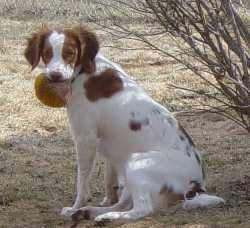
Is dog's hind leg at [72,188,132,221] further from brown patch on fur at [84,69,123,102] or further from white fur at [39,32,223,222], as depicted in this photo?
brown patch on fur at [84,69,123,102]

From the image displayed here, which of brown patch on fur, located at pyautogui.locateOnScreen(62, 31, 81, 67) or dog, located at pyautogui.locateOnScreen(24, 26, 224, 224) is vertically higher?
brown patch on fur, located at pyautogui.locateOnScreen(62, 31, 81, 67)

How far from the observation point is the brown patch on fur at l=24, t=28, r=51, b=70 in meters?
5.14

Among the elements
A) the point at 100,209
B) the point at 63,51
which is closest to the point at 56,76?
the point at 63,51

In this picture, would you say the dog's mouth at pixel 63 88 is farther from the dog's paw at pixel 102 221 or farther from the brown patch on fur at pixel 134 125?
the dog's paw at pixel 102 221

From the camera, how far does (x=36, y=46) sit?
A: 17.0ft

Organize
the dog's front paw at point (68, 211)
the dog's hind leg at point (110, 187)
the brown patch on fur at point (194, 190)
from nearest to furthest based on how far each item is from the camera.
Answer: the brown patch on fur at point (194, 190) → the dog's front paw at point (68, 211) → the dog's hind leg at point (110, 187)

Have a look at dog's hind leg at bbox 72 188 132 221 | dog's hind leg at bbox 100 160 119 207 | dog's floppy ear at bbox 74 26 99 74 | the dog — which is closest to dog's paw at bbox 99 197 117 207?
dog's hind leg at bbox 100 160 119 207

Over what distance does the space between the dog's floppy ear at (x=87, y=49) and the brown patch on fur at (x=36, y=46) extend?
228 mm

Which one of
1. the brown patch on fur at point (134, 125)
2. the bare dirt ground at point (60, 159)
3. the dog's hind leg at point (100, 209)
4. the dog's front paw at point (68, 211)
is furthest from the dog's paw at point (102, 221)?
the brown patch on fur at point (134, 125)

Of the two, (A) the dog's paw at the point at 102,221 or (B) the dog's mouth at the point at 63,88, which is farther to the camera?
(B) the dog's mouth at the point at 63,88

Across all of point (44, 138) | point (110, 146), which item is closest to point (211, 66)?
point (110, 146)

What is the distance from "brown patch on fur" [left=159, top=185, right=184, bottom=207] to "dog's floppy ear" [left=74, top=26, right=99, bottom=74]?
97 cm

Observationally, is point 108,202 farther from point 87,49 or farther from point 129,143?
point 87,49

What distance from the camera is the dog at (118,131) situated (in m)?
5.02
